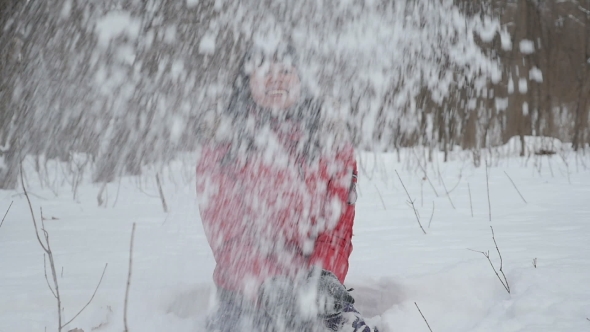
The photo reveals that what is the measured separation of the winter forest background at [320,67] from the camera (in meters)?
5.81

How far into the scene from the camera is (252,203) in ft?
5.79

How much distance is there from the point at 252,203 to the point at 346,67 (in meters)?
6.79

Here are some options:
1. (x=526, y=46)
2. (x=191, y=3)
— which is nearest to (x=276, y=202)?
(x=191, y=3)

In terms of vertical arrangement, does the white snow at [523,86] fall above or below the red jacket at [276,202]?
A: above

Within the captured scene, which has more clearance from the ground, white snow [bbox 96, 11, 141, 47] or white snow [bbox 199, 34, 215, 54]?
white snow [bbox 199, 34, 215, 54]

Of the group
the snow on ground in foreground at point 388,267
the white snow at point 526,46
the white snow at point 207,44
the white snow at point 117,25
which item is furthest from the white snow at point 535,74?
the white snow at point 117,25

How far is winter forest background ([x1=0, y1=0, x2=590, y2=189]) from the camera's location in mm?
5812

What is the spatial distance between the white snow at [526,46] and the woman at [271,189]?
834 cm

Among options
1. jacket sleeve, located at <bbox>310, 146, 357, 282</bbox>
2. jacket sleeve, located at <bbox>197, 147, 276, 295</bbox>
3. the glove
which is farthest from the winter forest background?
the glove

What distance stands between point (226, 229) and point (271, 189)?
0.78 feet

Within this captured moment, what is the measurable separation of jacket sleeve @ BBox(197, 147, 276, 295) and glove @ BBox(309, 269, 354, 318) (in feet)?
0.71

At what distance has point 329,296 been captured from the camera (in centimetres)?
143

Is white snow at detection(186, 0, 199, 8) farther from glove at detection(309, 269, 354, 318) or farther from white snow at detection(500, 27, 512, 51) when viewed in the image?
white snow at detection(500, 27, 512, 51)

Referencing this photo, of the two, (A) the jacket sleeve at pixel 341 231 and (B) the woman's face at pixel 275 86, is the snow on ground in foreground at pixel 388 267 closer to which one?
(A) the jacket sleeve at pixel 341 231
